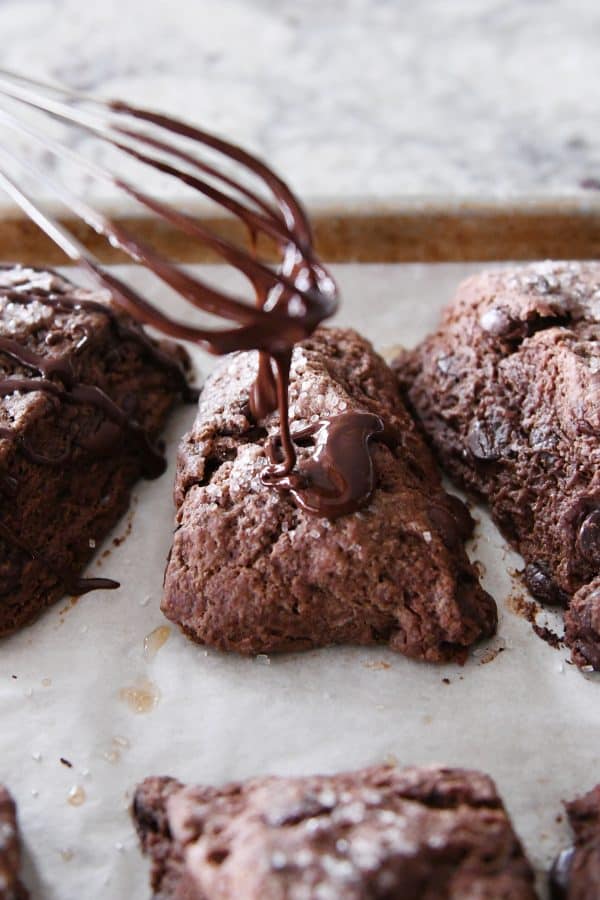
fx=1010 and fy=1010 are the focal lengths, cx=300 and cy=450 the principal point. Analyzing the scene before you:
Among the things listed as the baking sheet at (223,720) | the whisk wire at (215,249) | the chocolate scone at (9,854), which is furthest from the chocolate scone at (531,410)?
the chocolate scone at (9,854)

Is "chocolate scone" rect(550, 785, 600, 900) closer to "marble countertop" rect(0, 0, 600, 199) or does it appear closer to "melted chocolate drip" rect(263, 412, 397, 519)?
"melted chocolate drip" rect(263, 412, 397, 519)

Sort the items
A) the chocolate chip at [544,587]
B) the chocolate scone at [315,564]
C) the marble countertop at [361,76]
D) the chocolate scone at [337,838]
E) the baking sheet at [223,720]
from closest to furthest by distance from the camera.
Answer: the chocolate scone at [337,838], the baking sheet at [223,720], the chocolate scone at [315,564], the chocolate chip at [544,587], the marble countertop at [361,76]

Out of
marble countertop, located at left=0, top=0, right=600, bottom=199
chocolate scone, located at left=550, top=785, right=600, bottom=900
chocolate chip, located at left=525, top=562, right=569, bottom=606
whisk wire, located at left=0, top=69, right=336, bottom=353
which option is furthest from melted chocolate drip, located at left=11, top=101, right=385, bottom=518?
marble countertop, located at left=0, top=0, right=600, bottom=199

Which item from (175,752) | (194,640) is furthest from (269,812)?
(194,640)

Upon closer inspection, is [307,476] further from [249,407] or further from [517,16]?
[517,16]

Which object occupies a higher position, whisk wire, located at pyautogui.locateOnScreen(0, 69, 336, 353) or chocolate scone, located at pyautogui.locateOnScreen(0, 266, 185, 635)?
whisk wire, located at pyautogui.locateOnScreen(0, 69, 336, 353)

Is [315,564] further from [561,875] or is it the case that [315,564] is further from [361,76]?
[361,76]

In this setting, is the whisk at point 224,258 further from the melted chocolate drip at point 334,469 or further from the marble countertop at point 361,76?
the marble countertop at point 361,76

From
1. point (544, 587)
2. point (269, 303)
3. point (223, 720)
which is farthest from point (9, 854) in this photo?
point (544, 587)
